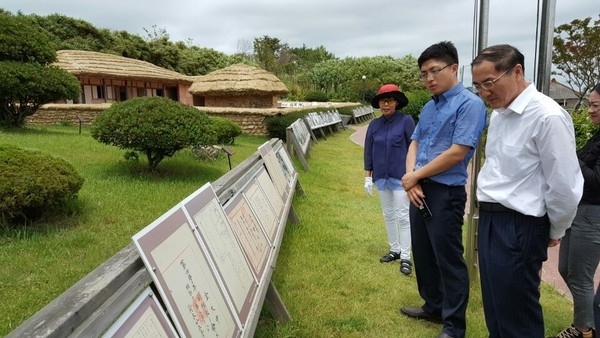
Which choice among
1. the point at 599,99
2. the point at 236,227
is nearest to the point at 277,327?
the point at 236,227

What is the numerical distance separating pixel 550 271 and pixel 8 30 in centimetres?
1128

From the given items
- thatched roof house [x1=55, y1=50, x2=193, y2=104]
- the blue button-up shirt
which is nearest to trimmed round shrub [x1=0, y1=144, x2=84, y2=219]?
the blue button-up shirt

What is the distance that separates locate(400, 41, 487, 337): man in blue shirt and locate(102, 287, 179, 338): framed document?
1.76 meters

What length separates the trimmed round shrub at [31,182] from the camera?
12.2ft

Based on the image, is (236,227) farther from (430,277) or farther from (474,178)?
(474,178)

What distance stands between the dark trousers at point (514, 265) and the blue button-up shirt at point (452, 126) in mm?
505

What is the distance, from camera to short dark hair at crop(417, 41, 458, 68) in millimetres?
2725

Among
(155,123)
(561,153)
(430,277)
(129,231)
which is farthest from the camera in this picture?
(155,123)

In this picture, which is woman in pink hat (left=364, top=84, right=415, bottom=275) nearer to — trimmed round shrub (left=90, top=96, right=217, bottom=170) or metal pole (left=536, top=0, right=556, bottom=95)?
metal pole (left=536, top=0, right=556, bottom=95)

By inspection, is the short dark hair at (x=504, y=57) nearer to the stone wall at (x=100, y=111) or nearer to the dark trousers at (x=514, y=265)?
the dark trousers at (x=514, y=265)

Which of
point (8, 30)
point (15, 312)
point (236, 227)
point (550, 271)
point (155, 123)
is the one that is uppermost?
point (8, 30)

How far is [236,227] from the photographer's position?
2.87 meters

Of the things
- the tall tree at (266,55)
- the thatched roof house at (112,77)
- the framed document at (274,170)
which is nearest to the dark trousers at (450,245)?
the framed document at (274,170)

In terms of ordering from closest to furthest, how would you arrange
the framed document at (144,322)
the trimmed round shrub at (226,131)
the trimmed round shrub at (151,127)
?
the framed document at (144,322) < the trimmed round shrub at (151,127) < the trimmed round shrub at (226,131)
